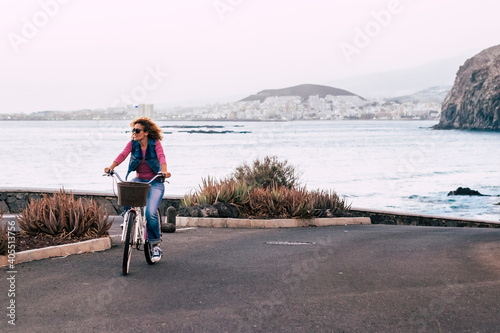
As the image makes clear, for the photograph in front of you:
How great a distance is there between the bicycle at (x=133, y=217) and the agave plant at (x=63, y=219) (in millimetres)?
2098

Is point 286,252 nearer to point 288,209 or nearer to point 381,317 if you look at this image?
point 381,317

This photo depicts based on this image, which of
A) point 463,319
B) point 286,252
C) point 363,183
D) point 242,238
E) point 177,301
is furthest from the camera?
point 363,183

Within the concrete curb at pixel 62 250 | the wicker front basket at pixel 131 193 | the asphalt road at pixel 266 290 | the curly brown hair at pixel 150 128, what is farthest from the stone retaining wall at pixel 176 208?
the wicker front basket at pixel 131 193

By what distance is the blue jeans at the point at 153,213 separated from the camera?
878 centimetres

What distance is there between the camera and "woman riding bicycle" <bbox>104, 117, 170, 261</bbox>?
8.88m

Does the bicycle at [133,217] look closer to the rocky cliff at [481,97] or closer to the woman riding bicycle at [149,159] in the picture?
the woman riding bicycle at [149,159]

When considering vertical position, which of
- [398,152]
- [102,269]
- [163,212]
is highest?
[102,269]

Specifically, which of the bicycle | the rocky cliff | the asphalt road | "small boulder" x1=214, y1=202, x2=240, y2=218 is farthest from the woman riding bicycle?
the rocky cliff

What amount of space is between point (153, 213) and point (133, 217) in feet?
1.44

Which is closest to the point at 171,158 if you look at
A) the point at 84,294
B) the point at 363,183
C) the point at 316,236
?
the point at 363,183

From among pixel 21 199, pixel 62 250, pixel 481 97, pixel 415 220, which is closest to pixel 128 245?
pixel 62 250

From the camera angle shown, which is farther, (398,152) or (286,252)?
(398,152)

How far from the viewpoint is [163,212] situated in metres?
19.5

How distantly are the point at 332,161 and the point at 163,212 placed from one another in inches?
2802
